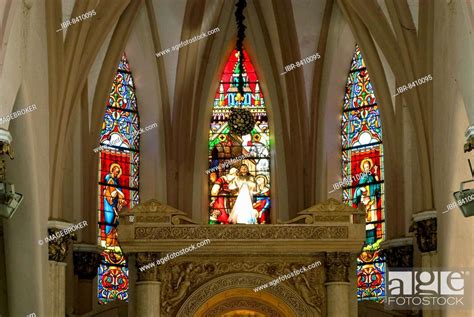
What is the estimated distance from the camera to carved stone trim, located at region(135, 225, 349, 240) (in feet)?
71.9

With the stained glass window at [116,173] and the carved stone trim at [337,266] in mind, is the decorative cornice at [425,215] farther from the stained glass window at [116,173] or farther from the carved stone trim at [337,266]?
the stained glass window at [116,173]

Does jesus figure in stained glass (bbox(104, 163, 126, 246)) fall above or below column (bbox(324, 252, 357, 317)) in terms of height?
above

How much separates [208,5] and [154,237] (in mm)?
6712

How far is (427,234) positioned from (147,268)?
4.32m

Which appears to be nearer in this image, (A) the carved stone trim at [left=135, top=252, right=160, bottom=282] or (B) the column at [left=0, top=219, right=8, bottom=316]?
(A) the carved stone trim at [left=135, top=252, right=160, bottom=282]

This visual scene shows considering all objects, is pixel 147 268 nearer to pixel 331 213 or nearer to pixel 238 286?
pixel 238 286

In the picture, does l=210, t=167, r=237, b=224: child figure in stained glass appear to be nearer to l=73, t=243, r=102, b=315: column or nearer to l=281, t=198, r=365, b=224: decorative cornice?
l=73, t=243, r=102, b=315: column

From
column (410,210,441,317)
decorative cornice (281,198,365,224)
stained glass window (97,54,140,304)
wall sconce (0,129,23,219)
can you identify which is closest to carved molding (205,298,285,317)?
decorative cornice (281,198,365,224)

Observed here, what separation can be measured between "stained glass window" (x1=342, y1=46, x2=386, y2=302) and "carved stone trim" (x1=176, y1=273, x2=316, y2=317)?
4.53 meters

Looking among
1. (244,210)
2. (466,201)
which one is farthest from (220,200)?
(466,201)

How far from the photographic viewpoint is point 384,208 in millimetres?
26312

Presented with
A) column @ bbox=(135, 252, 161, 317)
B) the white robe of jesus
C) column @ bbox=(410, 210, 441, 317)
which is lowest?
column @ bbox=(135, 252, 161, 317)

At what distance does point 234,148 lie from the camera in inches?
1104

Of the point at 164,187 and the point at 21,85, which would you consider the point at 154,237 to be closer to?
the point at 21,85
